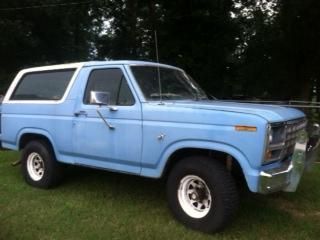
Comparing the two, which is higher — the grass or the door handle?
the door handle

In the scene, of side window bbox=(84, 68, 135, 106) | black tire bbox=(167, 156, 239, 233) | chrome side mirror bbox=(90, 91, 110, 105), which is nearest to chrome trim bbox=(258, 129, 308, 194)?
black tire bbox=(167, 156, 239, 233)

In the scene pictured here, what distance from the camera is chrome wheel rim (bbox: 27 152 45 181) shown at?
715 cm

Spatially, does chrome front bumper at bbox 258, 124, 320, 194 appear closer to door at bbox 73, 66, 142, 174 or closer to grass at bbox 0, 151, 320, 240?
grass at bbox 0, 151, 320, 240

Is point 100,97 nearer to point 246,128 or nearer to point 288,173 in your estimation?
point 246,128

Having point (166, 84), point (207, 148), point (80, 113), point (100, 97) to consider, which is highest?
point (166, 84)

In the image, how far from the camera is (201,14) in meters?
19.2

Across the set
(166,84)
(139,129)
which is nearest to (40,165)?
(139,129)

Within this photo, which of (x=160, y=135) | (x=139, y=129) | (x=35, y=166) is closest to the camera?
(x=160, y=135)

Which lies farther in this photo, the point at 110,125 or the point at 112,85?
the point at 112,85

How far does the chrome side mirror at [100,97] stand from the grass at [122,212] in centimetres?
144

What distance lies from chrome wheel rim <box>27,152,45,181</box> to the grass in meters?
0.22

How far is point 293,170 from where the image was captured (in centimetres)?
508

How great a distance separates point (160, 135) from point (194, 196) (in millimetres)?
822

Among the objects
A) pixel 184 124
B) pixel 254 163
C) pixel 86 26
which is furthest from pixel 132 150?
pixel 86 26
